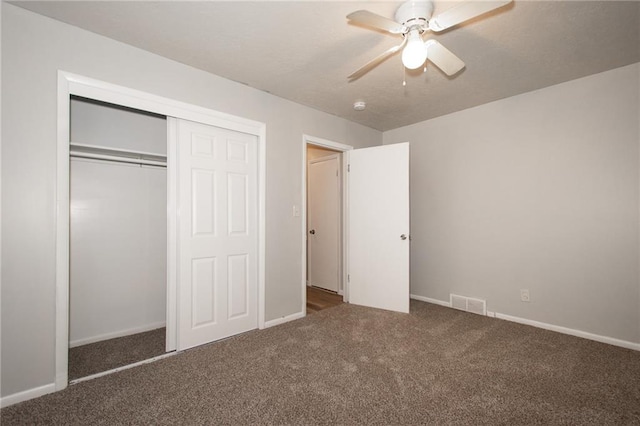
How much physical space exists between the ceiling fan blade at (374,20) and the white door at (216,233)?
1.73m

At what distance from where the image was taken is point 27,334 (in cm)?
184

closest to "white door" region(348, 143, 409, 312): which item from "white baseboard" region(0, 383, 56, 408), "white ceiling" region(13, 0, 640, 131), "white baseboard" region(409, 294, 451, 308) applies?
"white baseboard" region(409, 294, 451, 308)

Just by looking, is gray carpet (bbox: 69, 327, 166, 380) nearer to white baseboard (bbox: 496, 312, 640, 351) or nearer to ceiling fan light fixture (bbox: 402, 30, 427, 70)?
ceiling fan light fixture (bbox: 402, 30, 427, 70)

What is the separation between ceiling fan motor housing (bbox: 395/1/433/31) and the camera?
1747 millimetres

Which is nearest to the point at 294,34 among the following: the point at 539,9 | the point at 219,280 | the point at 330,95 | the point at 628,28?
the point at 330,95

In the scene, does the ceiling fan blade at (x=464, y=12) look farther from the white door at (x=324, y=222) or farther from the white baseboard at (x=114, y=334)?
the white baseboard at (x=114, y=334)

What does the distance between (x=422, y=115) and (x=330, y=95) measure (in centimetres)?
141

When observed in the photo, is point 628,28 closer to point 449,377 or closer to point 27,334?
point 449,377

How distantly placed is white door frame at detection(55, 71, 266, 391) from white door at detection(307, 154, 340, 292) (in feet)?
5.46

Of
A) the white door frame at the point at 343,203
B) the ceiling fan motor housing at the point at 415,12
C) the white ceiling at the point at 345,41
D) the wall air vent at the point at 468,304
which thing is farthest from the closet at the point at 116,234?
the wall air vent at the point at 468,304

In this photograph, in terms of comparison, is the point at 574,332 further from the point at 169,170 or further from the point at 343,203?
the point at 169,170

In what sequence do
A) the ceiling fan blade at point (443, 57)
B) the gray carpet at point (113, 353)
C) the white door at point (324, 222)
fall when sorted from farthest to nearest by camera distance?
1. the white door at point (324, 222)
2. the gray carpet at point (113, 353)
3. the ceiling fan blade at point (443, 57)

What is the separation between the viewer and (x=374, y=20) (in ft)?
5.17

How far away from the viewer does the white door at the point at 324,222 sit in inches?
176
